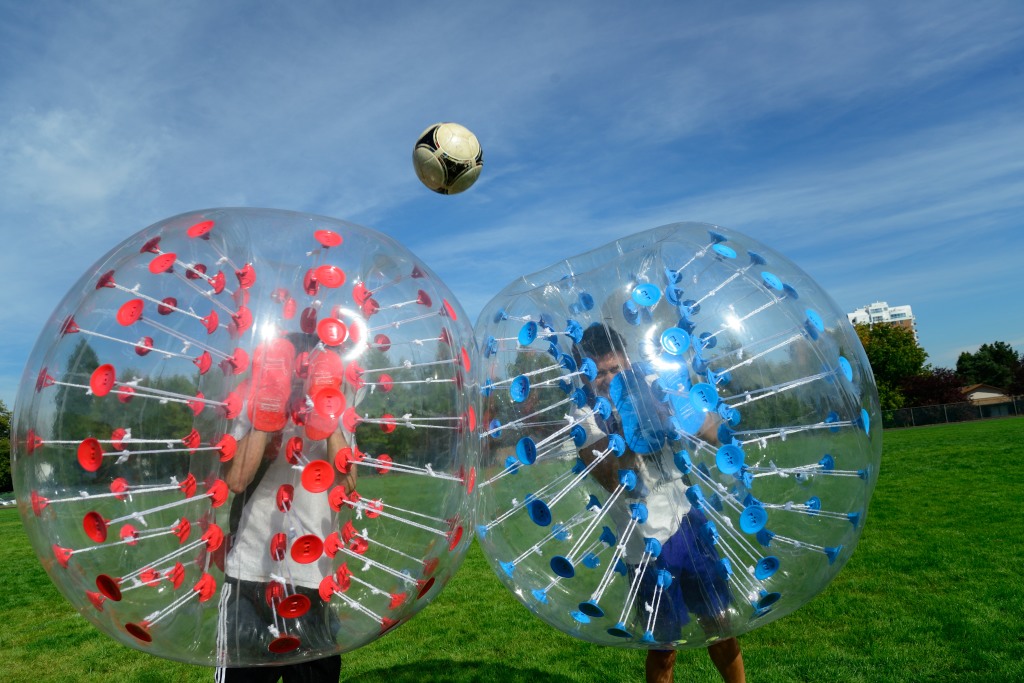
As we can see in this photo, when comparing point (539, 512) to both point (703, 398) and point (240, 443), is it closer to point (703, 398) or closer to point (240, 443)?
point (703, 398)

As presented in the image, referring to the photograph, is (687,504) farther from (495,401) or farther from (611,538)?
(495,401)

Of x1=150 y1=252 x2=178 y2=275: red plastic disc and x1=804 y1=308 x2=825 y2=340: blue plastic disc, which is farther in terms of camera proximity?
x1=804 y1=308 x2=825 y2=340: blue plastic disc

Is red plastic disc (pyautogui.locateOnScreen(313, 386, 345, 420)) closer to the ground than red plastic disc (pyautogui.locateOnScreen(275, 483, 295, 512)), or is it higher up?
higher up

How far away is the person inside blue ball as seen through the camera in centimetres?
273

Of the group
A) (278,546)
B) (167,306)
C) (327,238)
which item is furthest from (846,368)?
(167,306)

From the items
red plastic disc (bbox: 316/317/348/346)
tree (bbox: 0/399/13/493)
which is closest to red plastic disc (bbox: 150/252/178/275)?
red plastic disc (bbox: 316/317/348/346)

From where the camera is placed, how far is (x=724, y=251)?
10.1 feet

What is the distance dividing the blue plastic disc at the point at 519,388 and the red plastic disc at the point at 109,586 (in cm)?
156

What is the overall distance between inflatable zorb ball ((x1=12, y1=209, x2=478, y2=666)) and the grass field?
2944 mm

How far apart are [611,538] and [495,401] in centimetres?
72

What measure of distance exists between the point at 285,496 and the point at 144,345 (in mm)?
693

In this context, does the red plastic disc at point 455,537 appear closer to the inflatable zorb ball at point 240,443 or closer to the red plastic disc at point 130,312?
the inflatable zorb ball at point 240,443

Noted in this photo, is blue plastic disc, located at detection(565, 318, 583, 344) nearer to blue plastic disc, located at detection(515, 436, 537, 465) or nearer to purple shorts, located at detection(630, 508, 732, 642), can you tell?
blue plastic disc, located at detection(515, 436, 537, 465)

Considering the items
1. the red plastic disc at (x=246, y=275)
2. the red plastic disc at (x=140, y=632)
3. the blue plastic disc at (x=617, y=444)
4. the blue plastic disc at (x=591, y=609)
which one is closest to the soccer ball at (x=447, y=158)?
the red plastic disc at (x=246, y=275)
